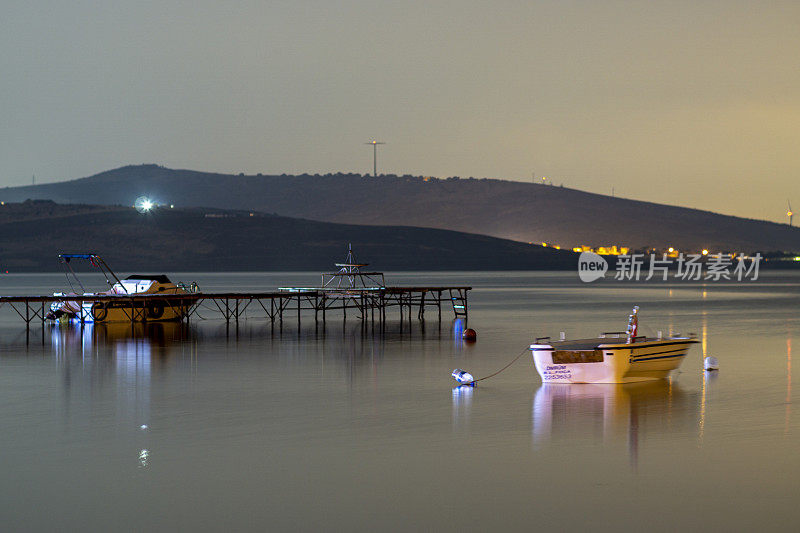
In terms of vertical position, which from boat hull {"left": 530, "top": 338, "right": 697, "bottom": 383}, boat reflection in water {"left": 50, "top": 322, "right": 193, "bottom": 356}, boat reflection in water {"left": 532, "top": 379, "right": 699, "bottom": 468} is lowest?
boat reflection in water {"left": 50, "top": 322, "right": 193, "bottom": 356}

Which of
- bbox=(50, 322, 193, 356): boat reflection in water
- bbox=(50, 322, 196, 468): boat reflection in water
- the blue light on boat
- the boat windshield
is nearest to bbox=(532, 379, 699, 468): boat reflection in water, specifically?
the blue light on boat

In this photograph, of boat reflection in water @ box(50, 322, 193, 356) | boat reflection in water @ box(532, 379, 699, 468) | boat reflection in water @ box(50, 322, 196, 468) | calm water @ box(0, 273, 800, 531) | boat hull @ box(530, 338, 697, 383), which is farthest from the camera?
boat reflection in water @ box(50, 322, 193, 356)

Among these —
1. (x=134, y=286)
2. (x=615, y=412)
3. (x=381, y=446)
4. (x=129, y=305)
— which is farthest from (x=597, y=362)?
Result: (x=134, y=286)

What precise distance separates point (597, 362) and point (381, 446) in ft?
34.9

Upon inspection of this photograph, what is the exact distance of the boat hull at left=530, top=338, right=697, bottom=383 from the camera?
28.6 m

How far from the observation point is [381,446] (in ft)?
64.8

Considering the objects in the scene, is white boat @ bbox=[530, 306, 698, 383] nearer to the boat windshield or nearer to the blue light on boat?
the blue light on boat

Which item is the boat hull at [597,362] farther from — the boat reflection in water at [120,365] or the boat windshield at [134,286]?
the boat windshield at [134,286]

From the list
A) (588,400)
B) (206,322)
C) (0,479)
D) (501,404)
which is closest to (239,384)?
(501,404)

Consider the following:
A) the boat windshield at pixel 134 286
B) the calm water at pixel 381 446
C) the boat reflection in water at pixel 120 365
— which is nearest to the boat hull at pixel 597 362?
the calm water at pixel 381 446

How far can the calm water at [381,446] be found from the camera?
585 inches

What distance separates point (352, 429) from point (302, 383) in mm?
8465

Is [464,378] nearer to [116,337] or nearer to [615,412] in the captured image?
[615,412]

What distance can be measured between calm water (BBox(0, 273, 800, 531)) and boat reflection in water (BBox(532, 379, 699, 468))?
0.08 meters
